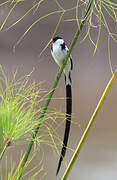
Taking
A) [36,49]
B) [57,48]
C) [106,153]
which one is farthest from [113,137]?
[57,48]

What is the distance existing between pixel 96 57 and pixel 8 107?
140cm

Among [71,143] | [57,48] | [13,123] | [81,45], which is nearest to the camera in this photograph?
[13,123]

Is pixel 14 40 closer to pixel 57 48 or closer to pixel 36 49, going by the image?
pixel 36 49

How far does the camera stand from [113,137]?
1.61 metres

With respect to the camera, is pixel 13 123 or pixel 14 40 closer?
pixel 13 123

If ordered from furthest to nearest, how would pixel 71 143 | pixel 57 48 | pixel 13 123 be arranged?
pixel 71 143 < pixel 57 48 < pixel 13 123

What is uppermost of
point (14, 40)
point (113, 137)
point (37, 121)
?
point (37, 121)

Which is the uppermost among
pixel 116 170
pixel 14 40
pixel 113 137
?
pixel 14 40

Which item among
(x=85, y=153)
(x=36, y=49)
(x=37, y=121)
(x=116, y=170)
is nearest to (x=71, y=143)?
(x=85, y=153)

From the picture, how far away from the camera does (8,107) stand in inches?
13.8

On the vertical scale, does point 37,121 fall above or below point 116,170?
above

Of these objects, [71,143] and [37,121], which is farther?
[71,143]

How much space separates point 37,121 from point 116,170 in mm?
1303

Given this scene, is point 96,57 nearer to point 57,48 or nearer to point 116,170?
point 116,170
